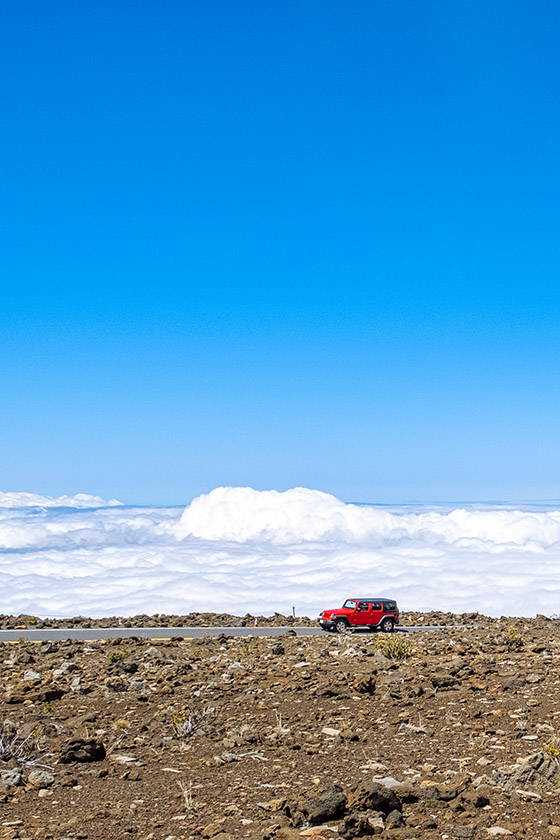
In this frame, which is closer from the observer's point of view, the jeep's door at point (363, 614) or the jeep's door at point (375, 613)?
the jeep's door at point (363, 614)

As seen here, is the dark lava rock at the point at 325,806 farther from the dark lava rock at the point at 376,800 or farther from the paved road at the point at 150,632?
the paved road at the point at 150,632

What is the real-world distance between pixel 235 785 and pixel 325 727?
312cm

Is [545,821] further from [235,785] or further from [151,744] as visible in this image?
[151,744]

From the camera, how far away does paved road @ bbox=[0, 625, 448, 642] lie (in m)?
30.2

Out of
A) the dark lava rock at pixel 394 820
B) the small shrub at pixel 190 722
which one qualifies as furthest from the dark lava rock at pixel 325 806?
the small shrub at pixel 190 722

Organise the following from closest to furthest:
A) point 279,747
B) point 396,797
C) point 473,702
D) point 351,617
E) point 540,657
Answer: point 396,797
point 279,747
point 473,702
point 540,657
point 351,617

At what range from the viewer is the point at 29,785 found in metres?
10.4

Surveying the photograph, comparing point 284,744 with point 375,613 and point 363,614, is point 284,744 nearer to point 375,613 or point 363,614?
point 363,614

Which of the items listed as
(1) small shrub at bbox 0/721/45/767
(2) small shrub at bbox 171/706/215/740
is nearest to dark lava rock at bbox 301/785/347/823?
(2) small shrub at bbox 171/706/215/740

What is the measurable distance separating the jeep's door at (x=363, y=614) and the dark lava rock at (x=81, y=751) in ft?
64.9

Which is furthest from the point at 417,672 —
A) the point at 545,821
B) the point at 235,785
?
the point at 545,821

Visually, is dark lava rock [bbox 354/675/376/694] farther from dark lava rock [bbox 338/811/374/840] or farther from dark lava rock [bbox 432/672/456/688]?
dark lava rock [bbox 338/811/374/840]

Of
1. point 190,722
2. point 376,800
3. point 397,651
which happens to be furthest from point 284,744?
point 397,651

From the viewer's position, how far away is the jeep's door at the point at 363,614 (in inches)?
1207
